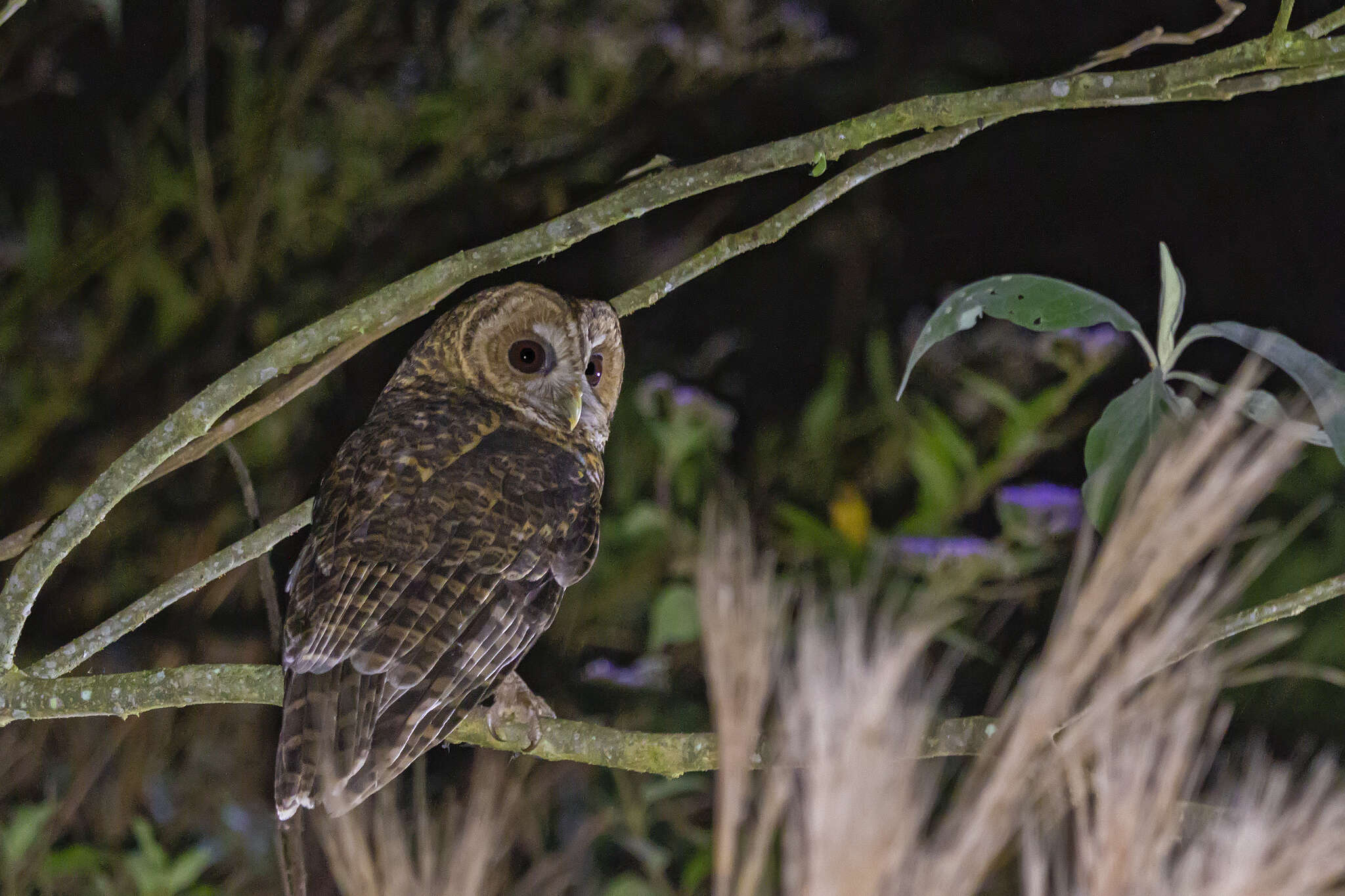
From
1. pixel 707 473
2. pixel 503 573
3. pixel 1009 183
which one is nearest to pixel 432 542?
pixel 503 573

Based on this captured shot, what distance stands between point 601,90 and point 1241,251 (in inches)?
31.3

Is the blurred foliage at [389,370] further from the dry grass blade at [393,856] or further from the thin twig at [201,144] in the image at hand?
the dry grass blade at [393,856]

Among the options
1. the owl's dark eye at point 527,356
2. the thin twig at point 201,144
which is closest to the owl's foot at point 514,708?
the owl's dark eye at point 527,356

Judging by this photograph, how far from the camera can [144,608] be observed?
65 centimetres

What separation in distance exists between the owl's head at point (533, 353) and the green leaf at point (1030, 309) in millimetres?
353

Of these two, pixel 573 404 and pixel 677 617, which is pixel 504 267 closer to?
pixel 573 404

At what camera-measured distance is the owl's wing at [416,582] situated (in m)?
0.58

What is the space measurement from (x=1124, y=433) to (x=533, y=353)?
46 cm

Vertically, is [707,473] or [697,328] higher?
[697,328]

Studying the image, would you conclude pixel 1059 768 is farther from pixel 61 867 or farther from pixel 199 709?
pixel 199 709

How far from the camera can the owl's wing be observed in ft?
1.91

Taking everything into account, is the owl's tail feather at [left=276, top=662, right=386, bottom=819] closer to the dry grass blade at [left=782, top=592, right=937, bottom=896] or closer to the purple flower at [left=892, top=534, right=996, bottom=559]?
the dry grass blade at [left=782, top=592, right=937, bottom=896]

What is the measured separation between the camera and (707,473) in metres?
1.20

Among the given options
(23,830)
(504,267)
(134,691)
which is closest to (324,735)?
(134,691)
